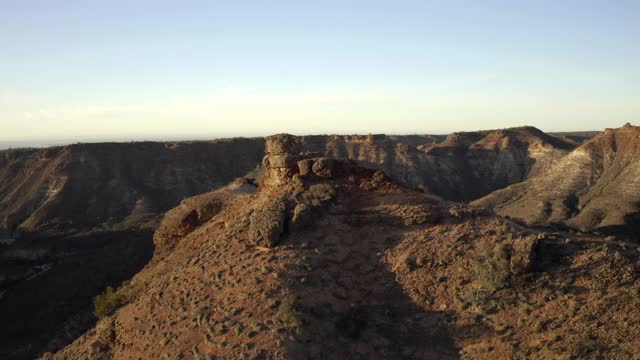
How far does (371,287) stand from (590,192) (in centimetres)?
5439

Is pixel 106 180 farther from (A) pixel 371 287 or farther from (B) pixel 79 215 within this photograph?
(A) pixel 371 287

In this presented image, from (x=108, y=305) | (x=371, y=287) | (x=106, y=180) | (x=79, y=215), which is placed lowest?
(x=79, y=215)

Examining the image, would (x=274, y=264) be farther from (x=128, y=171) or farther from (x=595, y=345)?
(x=128, y=171)

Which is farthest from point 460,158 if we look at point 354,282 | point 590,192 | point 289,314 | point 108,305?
point 289,314

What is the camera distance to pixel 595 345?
42.2 ft

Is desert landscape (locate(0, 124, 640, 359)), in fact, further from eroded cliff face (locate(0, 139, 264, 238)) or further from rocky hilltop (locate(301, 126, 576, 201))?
rocky hilltop (locate(301, 126, 576, 201))

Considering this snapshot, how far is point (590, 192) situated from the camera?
206 ft

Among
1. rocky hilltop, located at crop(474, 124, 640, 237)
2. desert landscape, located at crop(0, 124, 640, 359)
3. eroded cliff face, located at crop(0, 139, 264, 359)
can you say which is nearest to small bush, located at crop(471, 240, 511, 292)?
desert landscape, located at crop(0, 124, 640, 359)

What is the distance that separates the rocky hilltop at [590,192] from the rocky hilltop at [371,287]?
120ft

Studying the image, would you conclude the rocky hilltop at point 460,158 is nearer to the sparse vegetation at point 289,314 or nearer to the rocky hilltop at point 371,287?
the rocky hilltop at point 371,287

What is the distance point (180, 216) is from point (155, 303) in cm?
787

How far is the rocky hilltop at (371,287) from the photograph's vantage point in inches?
556

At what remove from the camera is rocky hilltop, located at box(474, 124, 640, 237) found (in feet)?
175

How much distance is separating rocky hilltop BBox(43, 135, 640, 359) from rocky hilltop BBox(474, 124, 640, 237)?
3663 centimetres
